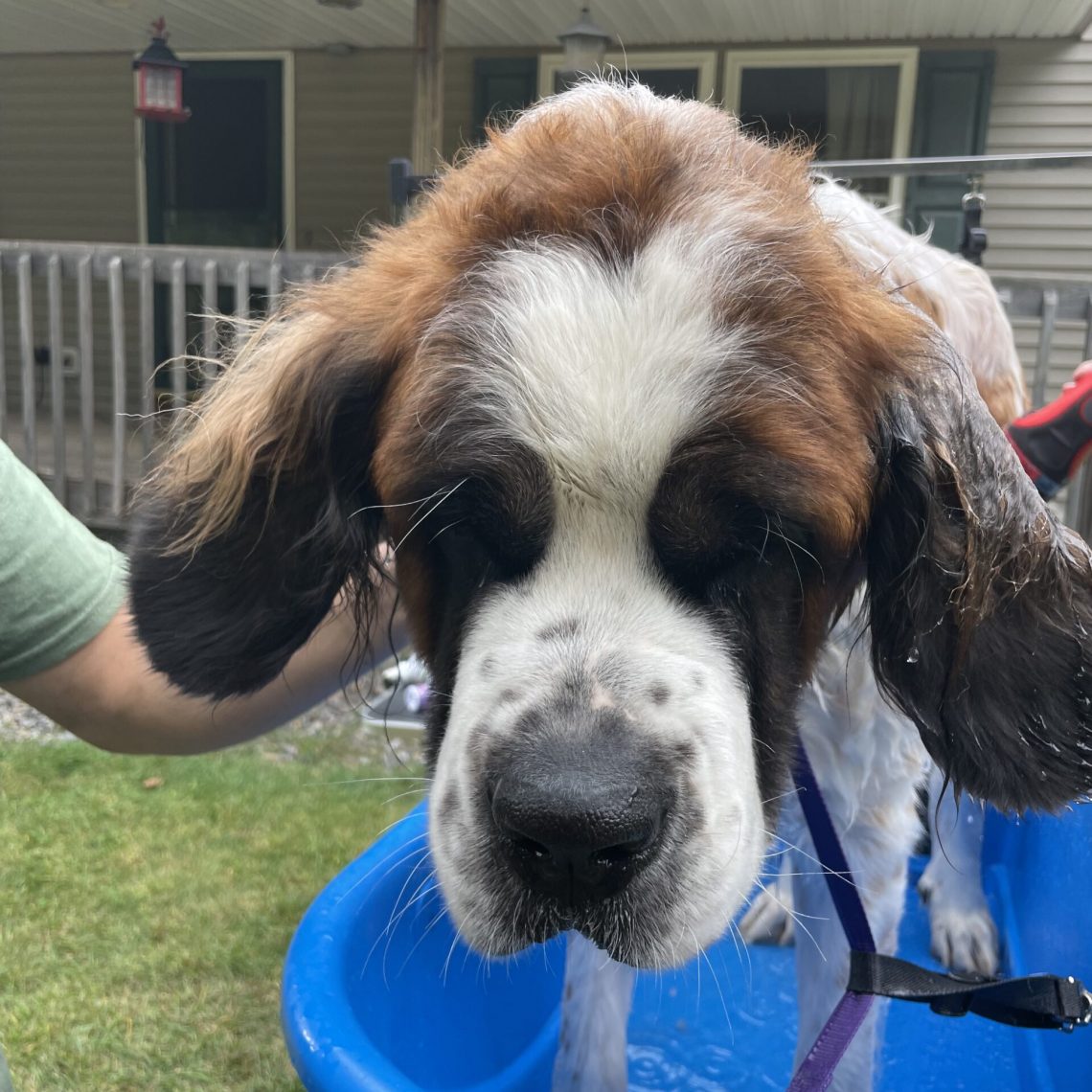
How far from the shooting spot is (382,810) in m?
5.59

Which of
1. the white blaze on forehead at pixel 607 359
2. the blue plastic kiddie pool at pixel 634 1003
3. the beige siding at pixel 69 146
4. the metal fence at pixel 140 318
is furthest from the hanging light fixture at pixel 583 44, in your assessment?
the white blaze on forehead at pixel 607 359

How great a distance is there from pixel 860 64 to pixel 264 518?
9.73 meters

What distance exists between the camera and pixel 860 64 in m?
10.5

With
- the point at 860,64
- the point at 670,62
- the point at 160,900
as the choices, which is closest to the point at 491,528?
the point at 160,900

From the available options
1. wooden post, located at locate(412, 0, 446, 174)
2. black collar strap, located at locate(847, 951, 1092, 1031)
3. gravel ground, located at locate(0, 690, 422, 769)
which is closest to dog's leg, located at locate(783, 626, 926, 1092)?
black collar strap, located at locate(847, 951, 1092, 1031)

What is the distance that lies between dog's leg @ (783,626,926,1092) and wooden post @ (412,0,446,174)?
286 inches

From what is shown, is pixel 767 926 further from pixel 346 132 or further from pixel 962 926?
pixel 346 132

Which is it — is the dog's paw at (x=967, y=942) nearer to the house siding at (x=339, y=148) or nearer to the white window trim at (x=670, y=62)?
the house siding at (x=339, y=148)

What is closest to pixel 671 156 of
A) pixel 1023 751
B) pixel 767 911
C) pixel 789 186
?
pixel 789 186

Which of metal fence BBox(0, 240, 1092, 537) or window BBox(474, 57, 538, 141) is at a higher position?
window BBox(474, 57, 538, 141)

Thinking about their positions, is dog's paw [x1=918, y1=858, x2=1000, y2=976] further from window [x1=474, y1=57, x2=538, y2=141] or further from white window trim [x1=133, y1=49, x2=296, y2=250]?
white window trim [x1=133, y1=49, x2=296, y2=250]

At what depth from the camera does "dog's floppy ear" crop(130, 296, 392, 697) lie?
7.34 feet

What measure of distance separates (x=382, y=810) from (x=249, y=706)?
2879 mm

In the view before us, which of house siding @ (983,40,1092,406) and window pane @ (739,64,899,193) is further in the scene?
window pane @ (739,64,899,193)
